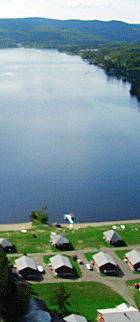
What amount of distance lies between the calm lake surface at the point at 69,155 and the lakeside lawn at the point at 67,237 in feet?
19.0

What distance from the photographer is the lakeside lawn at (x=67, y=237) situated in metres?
50.8

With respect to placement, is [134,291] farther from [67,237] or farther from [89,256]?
[67,237]

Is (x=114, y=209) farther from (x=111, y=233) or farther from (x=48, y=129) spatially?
(x=48, y=129)

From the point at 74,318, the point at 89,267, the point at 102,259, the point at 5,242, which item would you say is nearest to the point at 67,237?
the point at 89,267

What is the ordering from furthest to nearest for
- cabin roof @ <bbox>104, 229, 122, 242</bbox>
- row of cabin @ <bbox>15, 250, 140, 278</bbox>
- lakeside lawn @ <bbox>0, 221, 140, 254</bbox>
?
cabin roof @ <bbox>104, 229, 122, 242</bbox>
lakeside lawn @ <bbox>0, 221, 140, 254</bbox>
row of cabin @ <bbox>15, 250, 140, 278</bbox>

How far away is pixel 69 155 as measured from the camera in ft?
297

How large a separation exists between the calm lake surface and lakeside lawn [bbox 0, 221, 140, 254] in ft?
19.0

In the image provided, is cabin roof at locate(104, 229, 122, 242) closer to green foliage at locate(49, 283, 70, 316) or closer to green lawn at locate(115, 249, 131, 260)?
green lawn at locate(115, 249, 131, 260)

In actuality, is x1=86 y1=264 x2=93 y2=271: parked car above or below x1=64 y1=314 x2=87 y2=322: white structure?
above

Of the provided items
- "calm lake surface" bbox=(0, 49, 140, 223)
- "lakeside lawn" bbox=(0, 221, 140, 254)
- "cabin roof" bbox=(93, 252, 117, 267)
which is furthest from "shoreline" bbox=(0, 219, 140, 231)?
"cabin roof" bbox=(93, 252, 117, 267)

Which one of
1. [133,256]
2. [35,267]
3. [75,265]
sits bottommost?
[75,265]

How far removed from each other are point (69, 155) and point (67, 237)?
38.6 m

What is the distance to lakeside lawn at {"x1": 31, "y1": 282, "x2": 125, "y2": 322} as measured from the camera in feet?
128

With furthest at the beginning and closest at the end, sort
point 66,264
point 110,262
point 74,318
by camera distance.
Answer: point 110,262 < point 66,264 < point 74,318
